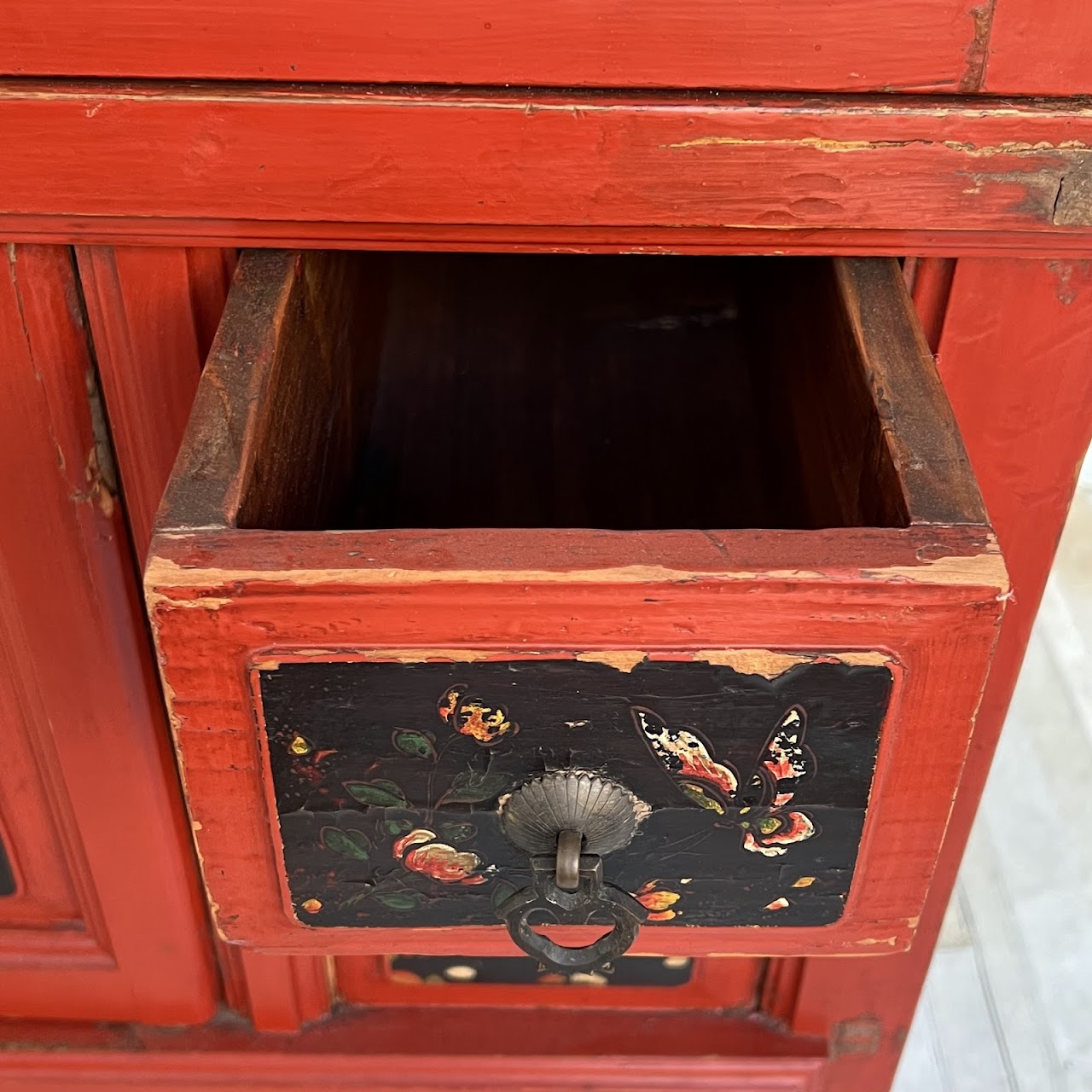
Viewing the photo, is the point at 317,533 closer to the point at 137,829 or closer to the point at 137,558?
the point at 137,558

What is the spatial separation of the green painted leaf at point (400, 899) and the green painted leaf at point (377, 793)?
0.06 m

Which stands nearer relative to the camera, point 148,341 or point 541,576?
point 541,576

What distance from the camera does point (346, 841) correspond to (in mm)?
506

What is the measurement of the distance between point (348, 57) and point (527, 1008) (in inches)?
26.3

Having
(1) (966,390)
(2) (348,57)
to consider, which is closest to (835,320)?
(1) (966,390)

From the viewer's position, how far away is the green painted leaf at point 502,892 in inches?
20.5

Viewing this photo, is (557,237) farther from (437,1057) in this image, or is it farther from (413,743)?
(437,1057)

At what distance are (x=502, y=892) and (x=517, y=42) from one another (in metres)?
0.34

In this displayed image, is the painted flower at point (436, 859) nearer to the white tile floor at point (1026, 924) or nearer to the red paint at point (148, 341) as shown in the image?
the red paint at point (148, 341)

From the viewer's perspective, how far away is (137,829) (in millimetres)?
788

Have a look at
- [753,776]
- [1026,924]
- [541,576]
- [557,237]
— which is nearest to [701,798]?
[753,776]

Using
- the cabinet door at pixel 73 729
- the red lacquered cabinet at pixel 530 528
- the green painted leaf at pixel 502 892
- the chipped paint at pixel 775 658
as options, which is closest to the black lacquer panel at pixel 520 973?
the cabinet door at pixel 73 729

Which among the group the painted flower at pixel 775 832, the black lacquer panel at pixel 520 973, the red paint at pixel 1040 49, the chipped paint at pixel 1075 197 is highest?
the red paint at pixel 1040 49

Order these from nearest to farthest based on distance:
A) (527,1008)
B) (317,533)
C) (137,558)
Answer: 1. (317,533)
2. (137,558)
3. (527,1008)
